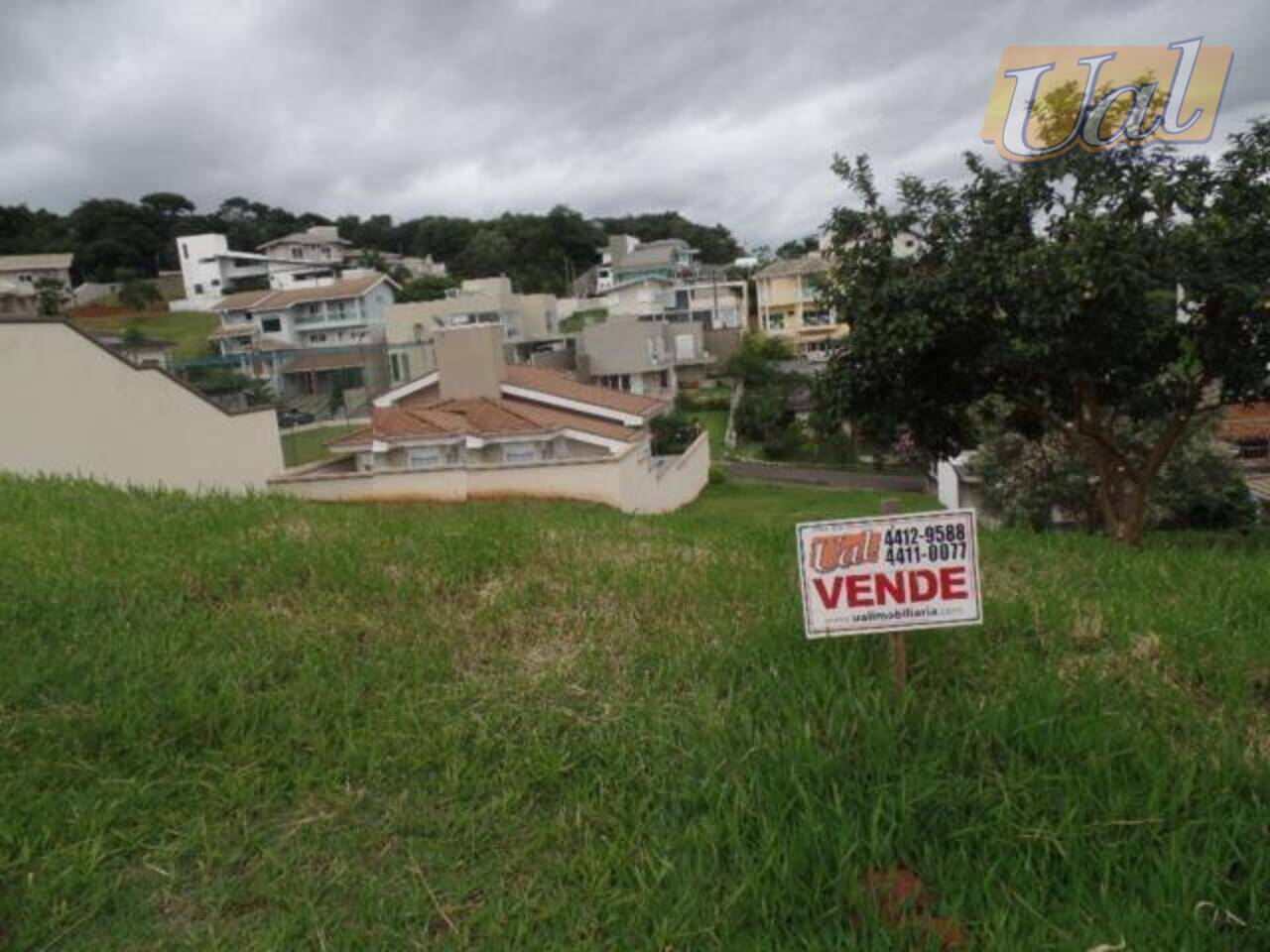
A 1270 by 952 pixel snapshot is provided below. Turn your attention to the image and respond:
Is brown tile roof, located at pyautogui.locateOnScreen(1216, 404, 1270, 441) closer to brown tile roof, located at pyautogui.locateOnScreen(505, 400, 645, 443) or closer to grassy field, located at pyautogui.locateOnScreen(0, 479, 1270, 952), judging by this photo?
brown tile roof, located at pyautogui.locateOnScreen(505, 400, 645, 443)

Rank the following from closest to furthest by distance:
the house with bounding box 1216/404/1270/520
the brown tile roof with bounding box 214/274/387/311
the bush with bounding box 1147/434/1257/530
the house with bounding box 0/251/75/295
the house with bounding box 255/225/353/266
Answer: the bush with bounding box 1147/434/1257/530 < the house with bounding box 1216/404/1270/520 < the brown tile roof with bounding box 214/274/387/311 < the house with bounding box 0/251/75/295 < the house with bounding box 255/225/353/266

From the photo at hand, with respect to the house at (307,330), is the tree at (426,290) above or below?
above

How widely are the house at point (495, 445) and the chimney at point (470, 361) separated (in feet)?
0.09

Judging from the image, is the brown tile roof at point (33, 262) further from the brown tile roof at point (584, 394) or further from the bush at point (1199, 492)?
the bush at point (1199, 492)

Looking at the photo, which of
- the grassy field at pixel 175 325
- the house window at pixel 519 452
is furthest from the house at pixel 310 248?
the house window at pixel 519 452

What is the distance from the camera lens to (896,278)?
6.47 m

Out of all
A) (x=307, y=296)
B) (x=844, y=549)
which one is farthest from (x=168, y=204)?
(x=844, y=549)

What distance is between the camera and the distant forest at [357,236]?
214ft

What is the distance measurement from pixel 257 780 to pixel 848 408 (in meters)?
6.00

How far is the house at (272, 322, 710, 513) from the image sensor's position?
56.5 feet

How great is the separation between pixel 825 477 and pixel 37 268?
196 feet

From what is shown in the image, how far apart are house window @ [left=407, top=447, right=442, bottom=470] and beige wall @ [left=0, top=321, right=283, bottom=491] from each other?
14.6ft

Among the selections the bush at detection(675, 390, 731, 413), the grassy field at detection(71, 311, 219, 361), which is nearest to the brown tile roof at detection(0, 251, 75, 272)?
the grassy field at detection(71, 311, 219, 361)

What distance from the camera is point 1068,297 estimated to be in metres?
5.66
